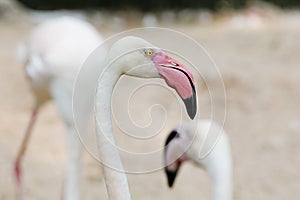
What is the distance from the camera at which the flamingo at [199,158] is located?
310 cm

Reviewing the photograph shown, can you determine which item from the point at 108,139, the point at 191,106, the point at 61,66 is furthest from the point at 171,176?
the point at 191,106

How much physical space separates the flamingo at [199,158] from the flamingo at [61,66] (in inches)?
18.6

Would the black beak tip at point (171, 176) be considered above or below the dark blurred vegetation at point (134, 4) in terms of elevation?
above

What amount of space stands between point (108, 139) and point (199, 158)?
1311 millimetres

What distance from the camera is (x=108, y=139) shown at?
Answer: 77.6 inches

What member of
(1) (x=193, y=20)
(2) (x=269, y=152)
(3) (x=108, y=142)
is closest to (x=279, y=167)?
(2) (x=269, y=152)

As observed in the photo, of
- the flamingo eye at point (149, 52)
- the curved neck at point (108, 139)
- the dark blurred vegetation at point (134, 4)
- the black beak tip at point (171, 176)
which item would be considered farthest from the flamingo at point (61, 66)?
the dark blurred vegetation at point (134, 4)

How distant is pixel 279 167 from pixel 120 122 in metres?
2.52

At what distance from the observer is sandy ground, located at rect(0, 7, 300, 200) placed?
427 cm

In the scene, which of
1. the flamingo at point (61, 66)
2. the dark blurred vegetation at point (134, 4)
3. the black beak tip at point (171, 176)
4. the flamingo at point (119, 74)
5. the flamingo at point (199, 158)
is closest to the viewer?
the flamingo at point (119, 74)

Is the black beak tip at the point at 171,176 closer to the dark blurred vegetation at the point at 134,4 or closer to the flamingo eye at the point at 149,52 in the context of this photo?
the flamingo eye at the point at 149,52

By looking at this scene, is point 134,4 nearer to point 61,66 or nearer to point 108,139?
point 61,66

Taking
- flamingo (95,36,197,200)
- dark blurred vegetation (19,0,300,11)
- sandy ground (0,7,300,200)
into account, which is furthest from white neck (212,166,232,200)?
dark blurred vegetation (19,0,300,11)

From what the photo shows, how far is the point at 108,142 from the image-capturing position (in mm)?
1974
